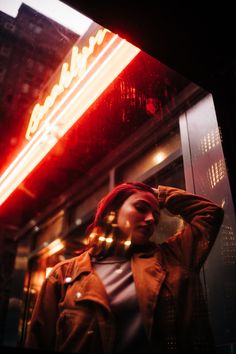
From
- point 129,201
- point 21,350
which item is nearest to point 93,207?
point 129,201

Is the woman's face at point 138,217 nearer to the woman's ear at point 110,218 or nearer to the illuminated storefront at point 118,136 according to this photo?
the woman's ear at point 110,218

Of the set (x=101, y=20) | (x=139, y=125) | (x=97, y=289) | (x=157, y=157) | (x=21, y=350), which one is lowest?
(x=21, y=350)

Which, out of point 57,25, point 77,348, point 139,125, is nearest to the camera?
point 77,348

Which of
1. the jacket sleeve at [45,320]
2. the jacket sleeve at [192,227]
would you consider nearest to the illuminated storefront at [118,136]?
the jacket sleeve at [192,227]

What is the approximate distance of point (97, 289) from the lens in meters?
1.87

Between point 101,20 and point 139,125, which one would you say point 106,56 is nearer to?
point 101,20

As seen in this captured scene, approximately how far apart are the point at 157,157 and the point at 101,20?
5.97 ft

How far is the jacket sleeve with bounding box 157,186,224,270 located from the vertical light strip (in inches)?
34.2

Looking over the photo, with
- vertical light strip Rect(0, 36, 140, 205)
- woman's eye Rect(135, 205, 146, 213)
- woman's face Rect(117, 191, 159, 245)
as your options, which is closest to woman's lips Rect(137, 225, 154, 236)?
woman's face Rect(117, 191, 159, 245)

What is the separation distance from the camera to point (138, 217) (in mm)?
2117

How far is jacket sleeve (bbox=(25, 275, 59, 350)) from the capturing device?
6.10 ft

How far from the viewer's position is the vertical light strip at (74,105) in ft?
6.79

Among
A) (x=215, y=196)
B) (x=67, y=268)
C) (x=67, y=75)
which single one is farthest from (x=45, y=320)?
(x=67, y=75)

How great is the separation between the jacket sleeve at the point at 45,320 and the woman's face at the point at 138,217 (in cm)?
56
